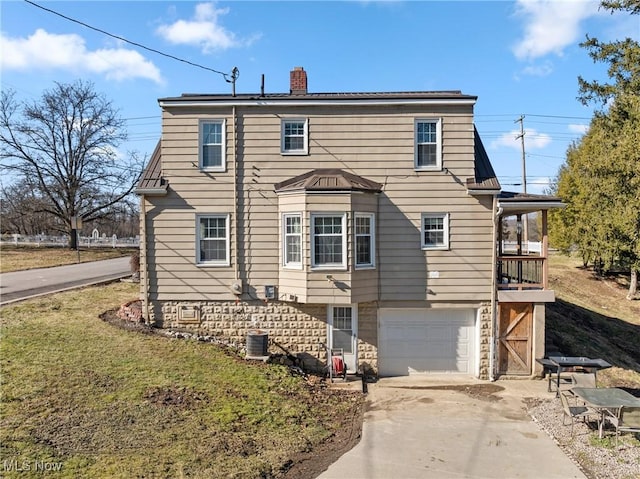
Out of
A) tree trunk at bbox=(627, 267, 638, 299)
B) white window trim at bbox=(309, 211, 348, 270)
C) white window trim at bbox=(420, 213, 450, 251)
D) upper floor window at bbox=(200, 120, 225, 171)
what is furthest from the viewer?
tree trunk at bbox=(627, 267, 638, 299)

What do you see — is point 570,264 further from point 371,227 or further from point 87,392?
point 87,392

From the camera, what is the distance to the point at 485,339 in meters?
12.4

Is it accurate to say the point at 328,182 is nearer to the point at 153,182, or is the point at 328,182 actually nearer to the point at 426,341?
the point at 153,182

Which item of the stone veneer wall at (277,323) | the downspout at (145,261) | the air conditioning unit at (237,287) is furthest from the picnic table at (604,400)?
the downspout at (145,261)

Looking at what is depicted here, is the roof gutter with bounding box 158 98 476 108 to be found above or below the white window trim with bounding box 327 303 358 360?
above

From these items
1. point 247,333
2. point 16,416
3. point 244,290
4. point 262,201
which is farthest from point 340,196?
point 16,416

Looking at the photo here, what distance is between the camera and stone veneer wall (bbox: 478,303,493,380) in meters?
12.3

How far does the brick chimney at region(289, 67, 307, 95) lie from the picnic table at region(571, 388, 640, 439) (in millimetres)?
11037

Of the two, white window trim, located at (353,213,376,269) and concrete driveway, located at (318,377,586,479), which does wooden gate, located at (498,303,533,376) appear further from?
white window trim, located at (353,213,376,269)

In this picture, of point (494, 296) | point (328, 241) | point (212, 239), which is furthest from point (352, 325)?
point (212, 239)

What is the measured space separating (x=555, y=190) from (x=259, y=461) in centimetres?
3265

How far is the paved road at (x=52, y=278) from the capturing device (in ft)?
52.2

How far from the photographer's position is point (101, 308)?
46.2 feet

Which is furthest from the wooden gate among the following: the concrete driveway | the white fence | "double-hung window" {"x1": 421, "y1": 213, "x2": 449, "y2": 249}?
the white fence
